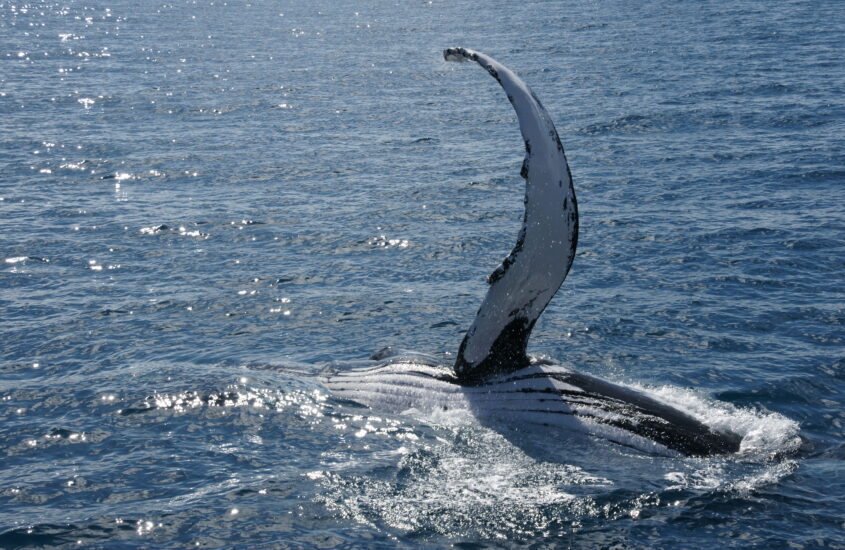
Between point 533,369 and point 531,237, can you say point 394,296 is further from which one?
point 531,237

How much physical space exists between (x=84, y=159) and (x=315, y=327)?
1441 centimetres

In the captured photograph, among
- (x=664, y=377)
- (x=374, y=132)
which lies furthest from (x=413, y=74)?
(x=664, y=377)

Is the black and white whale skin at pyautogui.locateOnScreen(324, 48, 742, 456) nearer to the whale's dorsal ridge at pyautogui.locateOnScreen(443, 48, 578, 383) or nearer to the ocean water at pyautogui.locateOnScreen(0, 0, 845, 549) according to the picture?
the whale's dorsal ridge at pyautogui.locateOnScreen(443, 48, 578, 383)

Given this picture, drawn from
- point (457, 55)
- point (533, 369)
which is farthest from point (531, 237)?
point (457, 55)

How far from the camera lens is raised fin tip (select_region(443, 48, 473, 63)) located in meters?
11.6

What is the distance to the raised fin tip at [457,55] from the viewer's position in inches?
457

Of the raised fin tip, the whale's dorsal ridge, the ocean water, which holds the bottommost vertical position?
the ocean water

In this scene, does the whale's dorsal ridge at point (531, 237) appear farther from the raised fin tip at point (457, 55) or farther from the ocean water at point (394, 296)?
the ocean water at point (394, 296)

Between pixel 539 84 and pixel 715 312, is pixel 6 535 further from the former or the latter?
pixel 539 84

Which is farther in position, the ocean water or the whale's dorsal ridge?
the whale's dorsal ridge

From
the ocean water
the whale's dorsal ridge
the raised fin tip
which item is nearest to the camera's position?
the ocean water

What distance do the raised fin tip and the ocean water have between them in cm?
461

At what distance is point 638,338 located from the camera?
15.8 meters

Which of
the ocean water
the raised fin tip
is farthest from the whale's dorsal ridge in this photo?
the ocean water
